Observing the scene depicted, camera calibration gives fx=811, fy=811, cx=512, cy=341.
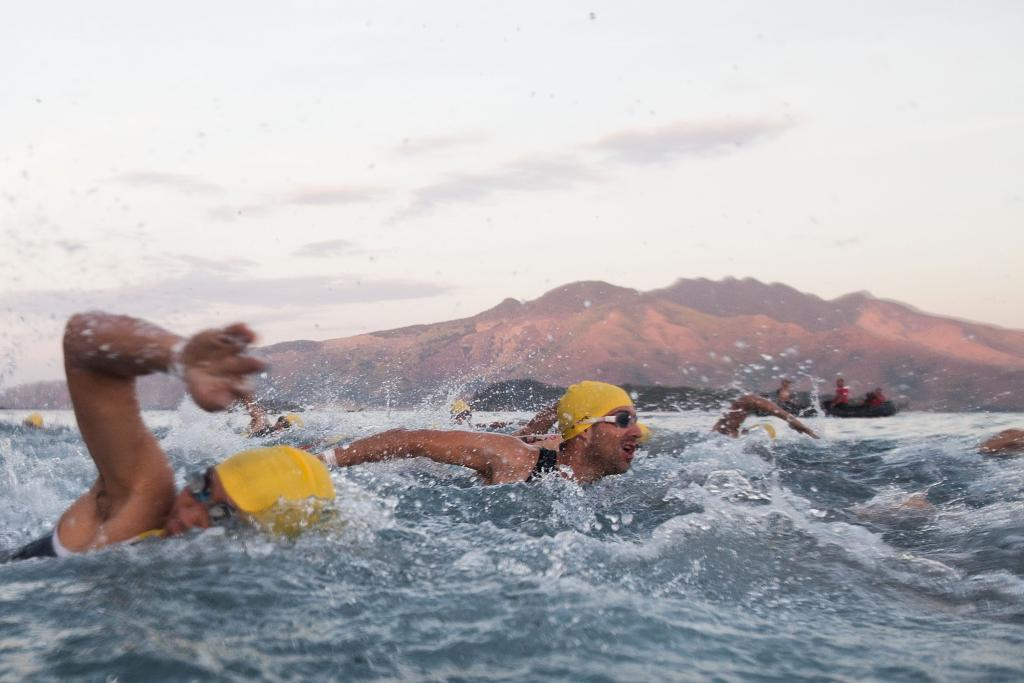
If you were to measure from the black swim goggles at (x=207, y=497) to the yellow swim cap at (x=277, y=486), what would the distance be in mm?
55

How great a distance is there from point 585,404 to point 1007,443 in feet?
18.5

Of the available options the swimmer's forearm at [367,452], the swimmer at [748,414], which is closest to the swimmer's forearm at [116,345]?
the swimmer's forearm at [367,452]

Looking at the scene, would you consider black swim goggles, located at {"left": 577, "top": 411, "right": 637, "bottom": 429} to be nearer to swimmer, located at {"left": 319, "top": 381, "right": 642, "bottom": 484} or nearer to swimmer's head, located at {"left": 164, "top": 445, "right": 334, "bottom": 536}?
swimmer, located at {"left": 319, "top": 381, "right": 642, "bottom": 484}

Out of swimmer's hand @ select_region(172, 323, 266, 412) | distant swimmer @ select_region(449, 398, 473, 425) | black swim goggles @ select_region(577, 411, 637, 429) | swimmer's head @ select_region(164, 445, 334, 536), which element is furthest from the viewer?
distant swimmer @ select_region(449, 398, 473, 425)

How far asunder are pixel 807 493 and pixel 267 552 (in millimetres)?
5397

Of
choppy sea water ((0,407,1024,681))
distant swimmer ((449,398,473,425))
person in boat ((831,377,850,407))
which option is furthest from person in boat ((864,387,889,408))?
choppy sea water ((0,407,1024,681))

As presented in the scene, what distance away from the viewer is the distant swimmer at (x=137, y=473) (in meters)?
2.76

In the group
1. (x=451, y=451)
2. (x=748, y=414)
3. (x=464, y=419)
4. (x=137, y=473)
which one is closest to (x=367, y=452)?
(x=451, y=451)

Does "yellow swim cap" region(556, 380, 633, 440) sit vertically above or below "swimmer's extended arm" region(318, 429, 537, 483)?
above

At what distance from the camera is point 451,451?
530cm

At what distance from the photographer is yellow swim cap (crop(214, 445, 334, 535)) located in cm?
364

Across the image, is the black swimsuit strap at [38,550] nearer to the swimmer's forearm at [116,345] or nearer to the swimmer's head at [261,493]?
the swimmer's head at [261,493]

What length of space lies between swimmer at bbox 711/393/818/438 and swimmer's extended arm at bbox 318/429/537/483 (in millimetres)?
3460

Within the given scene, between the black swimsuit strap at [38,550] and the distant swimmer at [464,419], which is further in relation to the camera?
the distant swimmer at [464,419]
